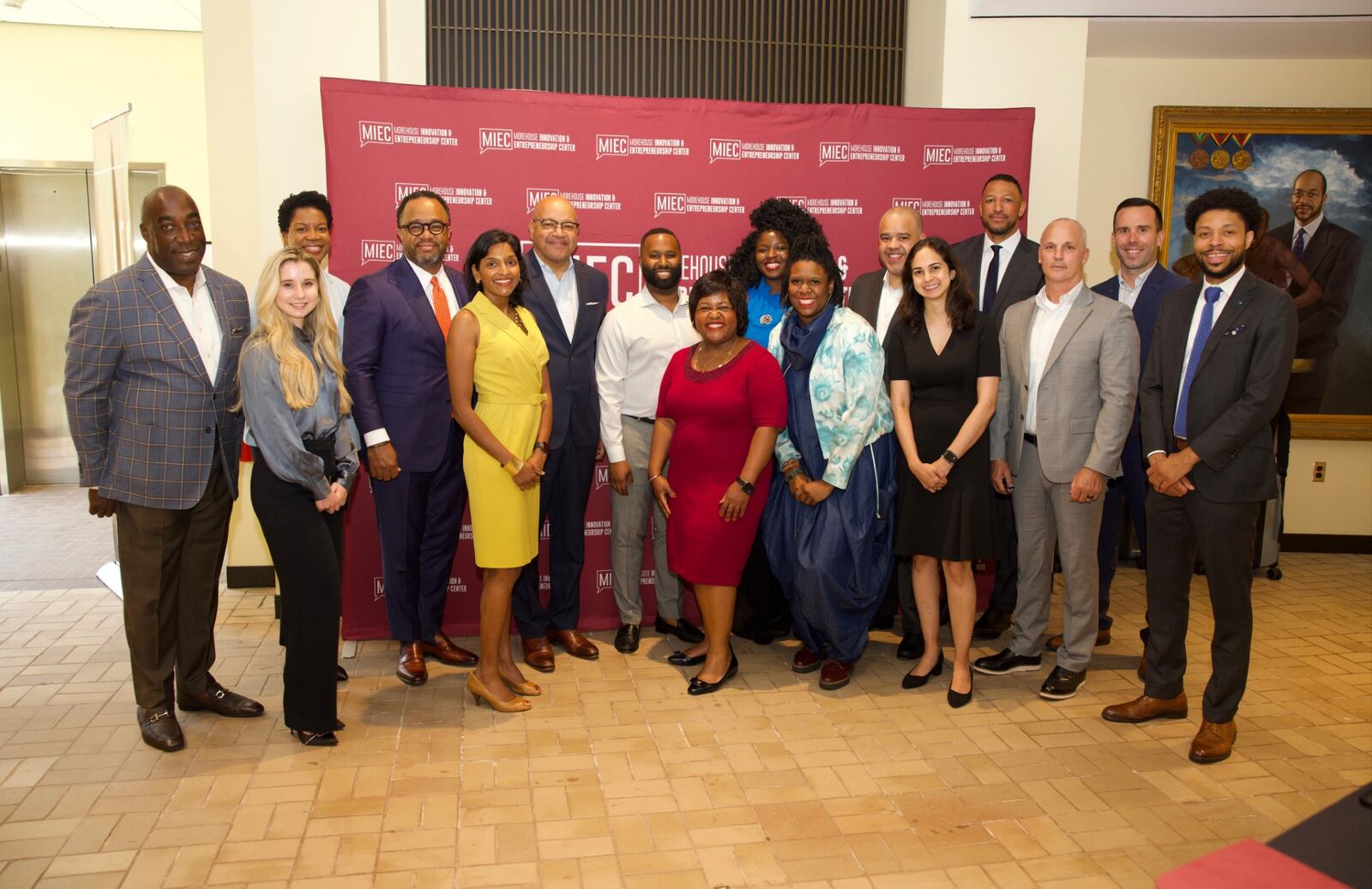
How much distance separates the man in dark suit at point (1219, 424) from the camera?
12.0 feet

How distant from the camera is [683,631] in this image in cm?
504

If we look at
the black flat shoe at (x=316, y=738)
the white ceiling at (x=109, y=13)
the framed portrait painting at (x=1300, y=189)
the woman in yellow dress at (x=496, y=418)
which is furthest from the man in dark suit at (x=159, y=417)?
the framed portrait painting at (x=1300, y=189)

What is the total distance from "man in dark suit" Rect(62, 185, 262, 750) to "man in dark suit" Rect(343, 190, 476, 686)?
52cm

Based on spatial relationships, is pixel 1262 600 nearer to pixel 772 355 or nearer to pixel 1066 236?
pixel 1066 236

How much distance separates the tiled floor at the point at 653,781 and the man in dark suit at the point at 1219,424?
1.79 feet

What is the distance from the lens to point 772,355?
430 centimetres

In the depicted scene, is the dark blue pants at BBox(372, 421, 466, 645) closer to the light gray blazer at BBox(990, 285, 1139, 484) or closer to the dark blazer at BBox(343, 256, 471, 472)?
the dark blazer at BBox(343, 256, 471, 472)

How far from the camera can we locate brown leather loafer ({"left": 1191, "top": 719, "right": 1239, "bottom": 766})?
Answer: 3729 mm

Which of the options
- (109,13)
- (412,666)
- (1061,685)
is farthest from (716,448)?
(109,13)

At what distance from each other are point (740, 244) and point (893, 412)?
1198 millimetres

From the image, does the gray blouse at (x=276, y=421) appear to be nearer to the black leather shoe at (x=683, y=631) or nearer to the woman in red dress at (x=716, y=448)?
the woman in red dress at (x=716, y=448)

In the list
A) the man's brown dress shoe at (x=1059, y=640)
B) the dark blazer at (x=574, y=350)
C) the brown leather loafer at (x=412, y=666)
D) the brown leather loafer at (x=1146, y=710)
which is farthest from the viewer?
the man's brown dress shoe at (x=1059, y=640)

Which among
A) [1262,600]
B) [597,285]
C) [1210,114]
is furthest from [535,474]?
[1210,114]

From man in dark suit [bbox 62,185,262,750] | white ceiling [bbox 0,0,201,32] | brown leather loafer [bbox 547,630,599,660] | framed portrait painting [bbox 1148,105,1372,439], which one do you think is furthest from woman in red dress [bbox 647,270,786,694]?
white ceiling [bbox 0,0,201,32]
